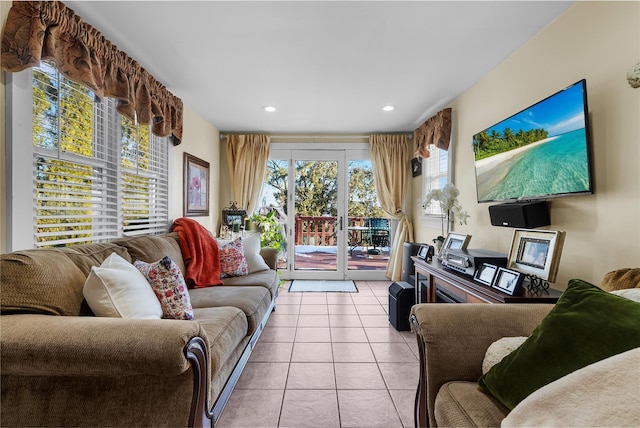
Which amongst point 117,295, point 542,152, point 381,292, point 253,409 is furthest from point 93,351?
point 381,292

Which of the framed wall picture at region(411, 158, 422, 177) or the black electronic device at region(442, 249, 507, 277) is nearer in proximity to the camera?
the black electronic device at region(442, 249, 507, 277)

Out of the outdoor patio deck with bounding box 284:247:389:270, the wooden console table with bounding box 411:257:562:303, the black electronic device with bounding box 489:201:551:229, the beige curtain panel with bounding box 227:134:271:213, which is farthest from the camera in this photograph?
the outdoor patio deck with bounding box 284:247:389:270

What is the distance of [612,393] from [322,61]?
249cm

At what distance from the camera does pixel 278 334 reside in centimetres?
288

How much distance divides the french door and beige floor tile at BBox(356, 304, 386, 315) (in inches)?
50.9

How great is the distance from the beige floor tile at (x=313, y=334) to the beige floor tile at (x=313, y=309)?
0.46 metres

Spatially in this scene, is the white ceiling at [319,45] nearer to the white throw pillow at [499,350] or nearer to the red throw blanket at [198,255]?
the red throw blanket at [198,255]

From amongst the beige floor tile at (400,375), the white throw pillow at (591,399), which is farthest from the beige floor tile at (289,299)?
the white throw pillow at (591,399)

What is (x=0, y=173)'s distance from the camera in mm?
1542

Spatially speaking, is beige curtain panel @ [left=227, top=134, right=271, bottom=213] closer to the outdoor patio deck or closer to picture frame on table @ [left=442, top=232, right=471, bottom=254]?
the outdoor patio deck

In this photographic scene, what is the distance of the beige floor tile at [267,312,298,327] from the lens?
313 centimetres

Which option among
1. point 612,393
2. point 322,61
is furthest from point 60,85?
point 612,393

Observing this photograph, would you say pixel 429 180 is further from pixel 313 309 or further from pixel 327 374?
pixel 327 374

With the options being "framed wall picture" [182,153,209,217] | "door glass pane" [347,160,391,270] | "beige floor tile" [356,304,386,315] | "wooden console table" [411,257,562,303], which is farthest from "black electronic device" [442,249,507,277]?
"framed wall picture" [182,153,209,217]
